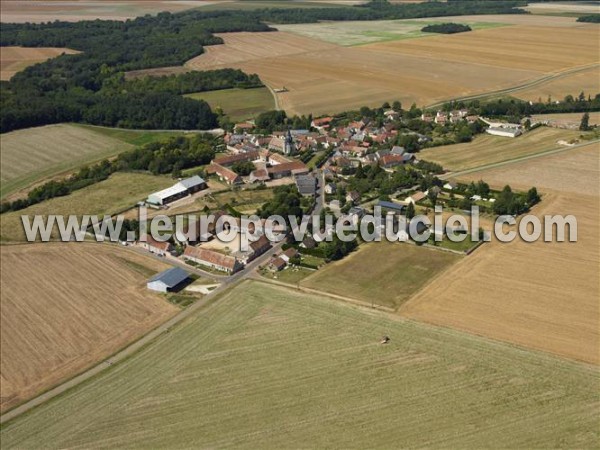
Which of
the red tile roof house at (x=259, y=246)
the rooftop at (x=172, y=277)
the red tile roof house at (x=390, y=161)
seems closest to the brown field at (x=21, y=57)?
the red tile roof house at (x=390, y=161)

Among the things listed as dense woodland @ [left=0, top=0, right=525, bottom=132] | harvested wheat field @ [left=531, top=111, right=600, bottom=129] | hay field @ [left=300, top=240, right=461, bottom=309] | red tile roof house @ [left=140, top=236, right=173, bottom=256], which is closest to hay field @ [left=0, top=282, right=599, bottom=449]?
hay field @ [left=300, top=240, right=461, bottom=309]

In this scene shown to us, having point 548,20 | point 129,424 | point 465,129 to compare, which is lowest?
point 129,424

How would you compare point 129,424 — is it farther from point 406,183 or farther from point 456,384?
point 406,183

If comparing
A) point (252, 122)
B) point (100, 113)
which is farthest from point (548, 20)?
point (100, 113)

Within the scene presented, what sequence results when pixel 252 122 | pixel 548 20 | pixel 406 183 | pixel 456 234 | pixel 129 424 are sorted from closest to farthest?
1. pixel 129 424
2. pixel 456 234
3. pixel 406 183
4. pixel 252 122
5. pixel 548 20

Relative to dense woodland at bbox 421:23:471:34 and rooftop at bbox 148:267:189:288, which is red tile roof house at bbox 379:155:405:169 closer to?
rooftop at bbox 148:267:189:288

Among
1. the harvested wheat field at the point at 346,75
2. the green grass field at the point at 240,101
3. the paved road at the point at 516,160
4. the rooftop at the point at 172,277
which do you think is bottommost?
the rooftop at the point at 172,277

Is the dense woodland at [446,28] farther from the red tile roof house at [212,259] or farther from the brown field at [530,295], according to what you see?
the red tile roof house at [212,259]
